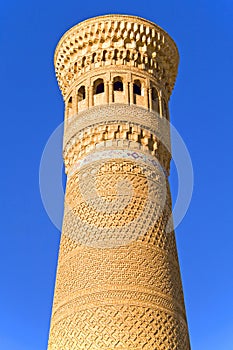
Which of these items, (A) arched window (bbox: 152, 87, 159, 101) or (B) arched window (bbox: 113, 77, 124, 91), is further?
(A) arched window (bbox: 152, 87, 159, 101)

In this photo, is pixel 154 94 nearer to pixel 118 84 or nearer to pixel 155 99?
pixel 155 99

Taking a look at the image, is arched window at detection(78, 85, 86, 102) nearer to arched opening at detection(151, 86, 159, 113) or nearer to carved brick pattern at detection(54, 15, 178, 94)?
carved brick pattern at detection(54, 15, 178, 94)

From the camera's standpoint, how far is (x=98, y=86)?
554 cm

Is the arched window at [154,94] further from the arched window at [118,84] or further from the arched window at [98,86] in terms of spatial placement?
the arched window at [98,86]

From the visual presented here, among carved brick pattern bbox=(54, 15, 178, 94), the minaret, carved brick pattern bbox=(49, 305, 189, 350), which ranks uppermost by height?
carved brick pattern bbox=(54, 15, 178, 94)

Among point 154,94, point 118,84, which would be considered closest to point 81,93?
point 118,84

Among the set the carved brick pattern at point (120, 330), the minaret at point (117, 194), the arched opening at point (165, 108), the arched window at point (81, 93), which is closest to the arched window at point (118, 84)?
the minaret at point (117, 194)

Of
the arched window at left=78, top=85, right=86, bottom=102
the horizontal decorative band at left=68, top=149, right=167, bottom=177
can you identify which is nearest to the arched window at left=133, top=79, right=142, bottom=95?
the arched window at left=78, top=85, right=86, bottom=102

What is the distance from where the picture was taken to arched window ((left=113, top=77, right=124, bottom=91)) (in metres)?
5.36

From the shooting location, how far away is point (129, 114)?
5133 mm

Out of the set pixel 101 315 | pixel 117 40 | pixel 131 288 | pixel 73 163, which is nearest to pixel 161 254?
pixel 131 288

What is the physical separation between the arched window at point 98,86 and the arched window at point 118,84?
12 cm

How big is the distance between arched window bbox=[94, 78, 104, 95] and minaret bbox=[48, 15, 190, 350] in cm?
1

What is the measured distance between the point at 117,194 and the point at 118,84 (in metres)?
1.33
